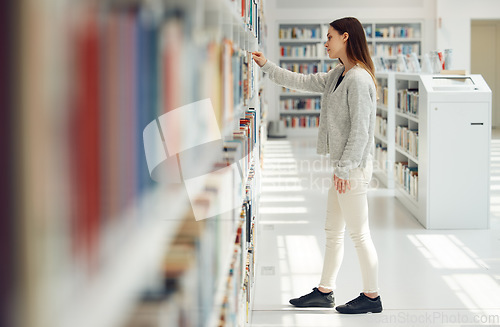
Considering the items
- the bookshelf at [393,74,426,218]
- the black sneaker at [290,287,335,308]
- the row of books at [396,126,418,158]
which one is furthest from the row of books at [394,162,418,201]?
the black sneaker at [290,287,335,308]

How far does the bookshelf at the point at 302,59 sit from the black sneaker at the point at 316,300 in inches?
429

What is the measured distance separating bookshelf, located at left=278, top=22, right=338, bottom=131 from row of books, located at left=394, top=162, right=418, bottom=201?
7.25 m

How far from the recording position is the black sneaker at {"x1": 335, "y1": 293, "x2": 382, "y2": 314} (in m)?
3.47

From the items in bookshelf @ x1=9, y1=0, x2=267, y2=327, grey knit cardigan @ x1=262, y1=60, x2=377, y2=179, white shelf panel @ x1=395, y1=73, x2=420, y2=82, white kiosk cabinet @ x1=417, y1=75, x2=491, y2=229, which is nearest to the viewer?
bookshelf @ x1=9, y1=0, x2=267, y2=327

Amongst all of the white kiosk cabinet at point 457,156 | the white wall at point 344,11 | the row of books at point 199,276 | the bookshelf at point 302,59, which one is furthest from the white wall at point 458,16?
the row of books at point 199,276

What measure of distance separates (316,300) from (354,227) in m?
0.56

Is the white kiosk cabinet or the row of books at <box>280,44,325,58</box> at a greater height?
the row of books at <box>280,44,325,58</box>

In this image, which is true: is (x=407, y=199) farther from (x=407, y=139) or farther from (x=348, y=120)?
(x=348, y=120)

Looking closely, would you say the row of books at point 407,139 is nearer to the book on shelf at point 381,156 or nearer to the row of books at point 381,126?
the book on shelf at point 381,156

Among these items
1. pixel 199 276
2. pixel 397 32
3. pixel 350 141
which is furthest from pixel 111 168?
pixel 397 32

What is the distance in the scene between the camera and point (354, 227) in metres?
3.28

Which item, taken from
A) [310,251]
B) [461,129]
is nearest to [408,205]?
[461,129]

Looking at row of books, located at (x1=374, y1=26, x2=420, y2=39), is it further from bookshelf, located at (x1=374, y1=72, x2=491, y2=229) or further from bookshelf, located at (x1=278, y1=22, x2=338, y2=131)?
bookshelf, located at (x1=374, y1=72, x2=491, y2=229)

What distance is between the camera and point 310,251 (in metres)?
4.91
